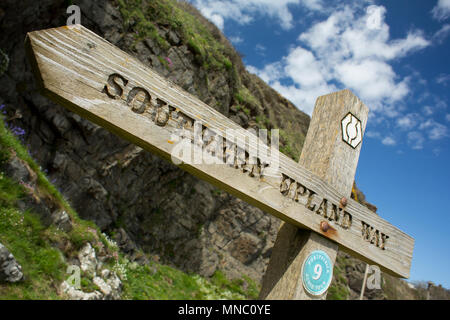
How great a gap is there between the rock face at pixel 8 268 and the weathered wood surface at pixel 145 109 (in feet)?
8.46

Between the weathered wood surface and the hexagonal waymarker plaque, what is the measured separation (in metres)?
0.44

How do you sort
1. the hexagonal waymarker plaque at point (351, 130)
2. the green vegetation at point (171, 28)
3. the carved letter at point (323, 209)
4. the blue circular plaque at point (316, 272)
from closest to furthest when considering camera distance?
the blue circular plaque at point (316, 272)
the carved letter at point (323, 209)
the hexagonal waymarker plaque at point (351, 130)
the green vegetation at point (171, 28)

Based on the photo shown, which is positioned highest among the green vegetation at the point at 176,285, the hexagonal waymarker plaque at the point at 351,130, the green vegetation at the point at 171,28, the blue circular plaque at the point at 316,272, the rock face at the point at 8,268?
the green vegetation at the point at 171,28

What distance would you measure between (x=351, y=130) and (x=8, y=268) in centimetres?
344

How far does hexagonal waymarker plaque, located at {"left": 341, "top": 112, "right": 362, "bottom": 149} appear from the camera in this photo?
2.20m

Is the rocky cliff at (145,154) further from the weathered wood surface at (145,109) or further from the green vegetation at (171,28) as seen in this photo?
the weathered wood surface at (145,109)

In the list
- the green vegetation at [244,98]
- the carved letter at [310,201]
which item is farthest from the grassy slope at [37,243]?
the green vegetation at [244,98]

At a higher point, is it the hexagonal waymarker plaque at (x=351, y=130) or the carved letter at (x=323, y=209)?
the hexagonal waymarker plaque at (x=351, y=130)

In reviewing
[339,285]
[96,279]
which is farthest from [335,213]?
[339,285]

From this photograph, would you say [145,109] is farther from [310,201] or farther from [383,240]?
[383,240]

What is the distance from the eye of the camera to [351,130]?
2.24 meters

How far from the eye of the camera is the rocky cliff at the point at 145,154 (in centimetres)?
710

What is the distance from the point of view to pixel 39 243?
410cm

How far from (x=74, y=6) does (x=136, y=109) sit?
7938mm
